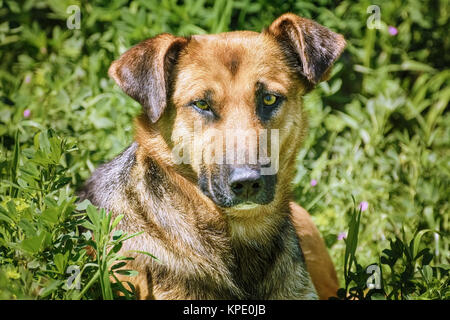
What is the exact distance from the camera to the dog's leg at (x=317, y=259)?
4453 mm

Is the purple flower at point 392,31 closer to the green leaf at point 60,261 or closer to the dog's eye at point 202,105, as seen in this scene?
the dog's eye at point 202,105

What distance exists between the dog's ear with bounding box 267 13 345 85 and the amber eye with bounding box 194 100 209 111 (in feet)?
2.33

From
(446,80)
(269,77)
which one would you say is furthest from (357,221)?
(446,80)

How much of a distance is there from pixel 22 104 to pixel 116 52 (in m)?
1.31

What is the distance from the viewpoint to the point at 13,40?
612cm

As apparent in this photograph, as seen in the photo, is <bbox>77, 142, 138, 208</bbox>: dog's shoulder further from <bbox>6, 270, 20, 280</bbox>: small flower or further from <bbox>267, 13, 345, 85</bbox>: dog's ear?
<bbox>267, 13, 345, 85</bbox>: dog's ear

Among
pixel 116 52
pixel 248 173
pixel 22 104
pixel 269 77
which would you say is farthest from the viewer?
pixel 116 52

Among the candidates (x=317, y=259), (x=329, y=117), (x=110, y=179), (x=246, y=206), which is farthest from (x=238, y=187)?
(x=329, y=117)

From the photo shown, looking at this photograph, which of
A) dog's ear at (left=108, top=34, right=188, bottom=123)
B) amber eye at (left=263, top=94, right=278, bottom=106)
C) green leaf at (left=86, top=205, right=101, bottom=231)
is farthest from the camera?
amber eye at (left=263, top=94, right=278, bottom=106)

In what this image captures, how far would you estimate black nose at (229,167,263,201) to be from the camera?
3.10 metres

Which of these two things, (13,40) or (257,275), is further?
(13,40)

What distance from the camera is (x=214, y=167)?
3.26 metres

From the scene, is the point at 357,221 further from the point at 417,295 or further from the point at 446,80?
the point at 446,80
